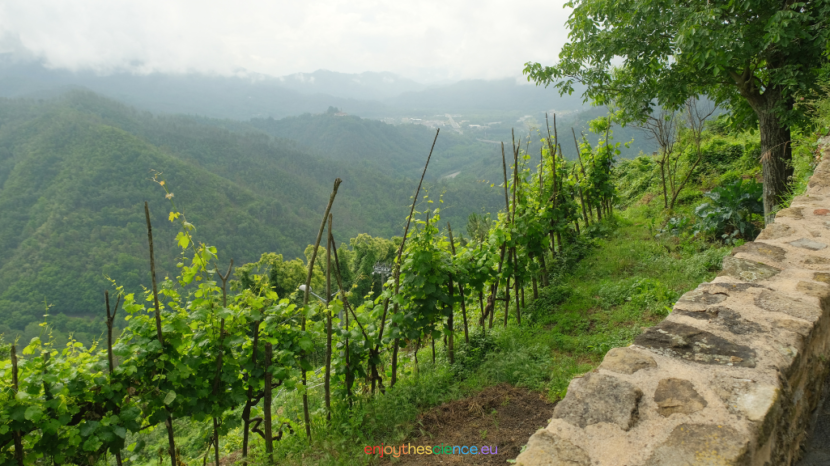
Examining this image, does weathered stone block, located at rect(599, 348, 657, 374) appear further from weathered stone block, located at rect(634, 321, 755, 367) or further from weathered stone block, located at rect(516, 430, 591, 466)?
weathered stone block, located at rect(516, 430, 591, 466)

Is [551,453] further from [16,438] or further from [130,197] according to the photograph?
[130,197]

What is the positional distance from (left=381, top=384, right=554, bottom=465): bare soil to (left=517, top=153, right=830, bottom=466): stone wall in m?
1.20

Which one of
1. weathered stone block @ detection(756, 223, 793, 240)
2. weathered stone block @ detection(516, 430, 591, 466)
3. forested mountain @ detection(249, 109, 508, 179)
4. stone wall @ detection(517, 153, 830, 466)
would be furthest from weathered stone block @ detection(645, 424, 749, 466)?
forested mountain @ detection(249, 109, 508, 179)

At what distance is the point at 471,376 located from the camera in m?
4.16

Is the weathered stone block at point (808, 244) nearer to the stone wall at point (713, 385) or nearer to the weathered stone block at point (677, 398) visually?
the stone wall at point (713, 385)

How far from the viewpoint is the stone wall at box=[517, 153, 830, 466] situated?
1.61 m

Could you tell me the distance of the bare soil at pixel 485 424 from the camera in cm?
288

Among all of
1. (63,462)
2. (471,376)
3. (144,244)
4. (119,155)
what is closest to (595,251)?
(471,376)

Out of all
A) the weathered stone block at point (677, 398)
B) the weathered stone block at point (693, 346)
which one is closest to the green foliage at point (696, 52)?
the weathered stone block at point (693, 346)

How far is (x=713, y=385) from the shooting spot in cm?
185

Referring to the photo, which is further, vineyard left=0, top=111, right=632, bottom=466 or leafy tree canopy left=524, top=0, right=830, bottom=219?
leafy tree canopy left=524, top=0, right=830, bottom=219

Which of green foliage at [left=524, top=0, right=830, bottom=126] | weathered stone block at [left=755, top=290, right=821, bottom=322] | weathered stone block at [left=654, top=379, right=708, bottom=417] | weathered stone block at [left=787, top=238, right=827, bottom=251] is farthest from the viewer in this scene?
green foliage at [left=524, top=0, right=830, bottom=126]

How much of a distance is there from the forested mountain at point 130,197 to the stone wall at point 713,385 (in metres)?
45.1

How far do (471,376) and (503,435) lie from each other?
3.68 feet
